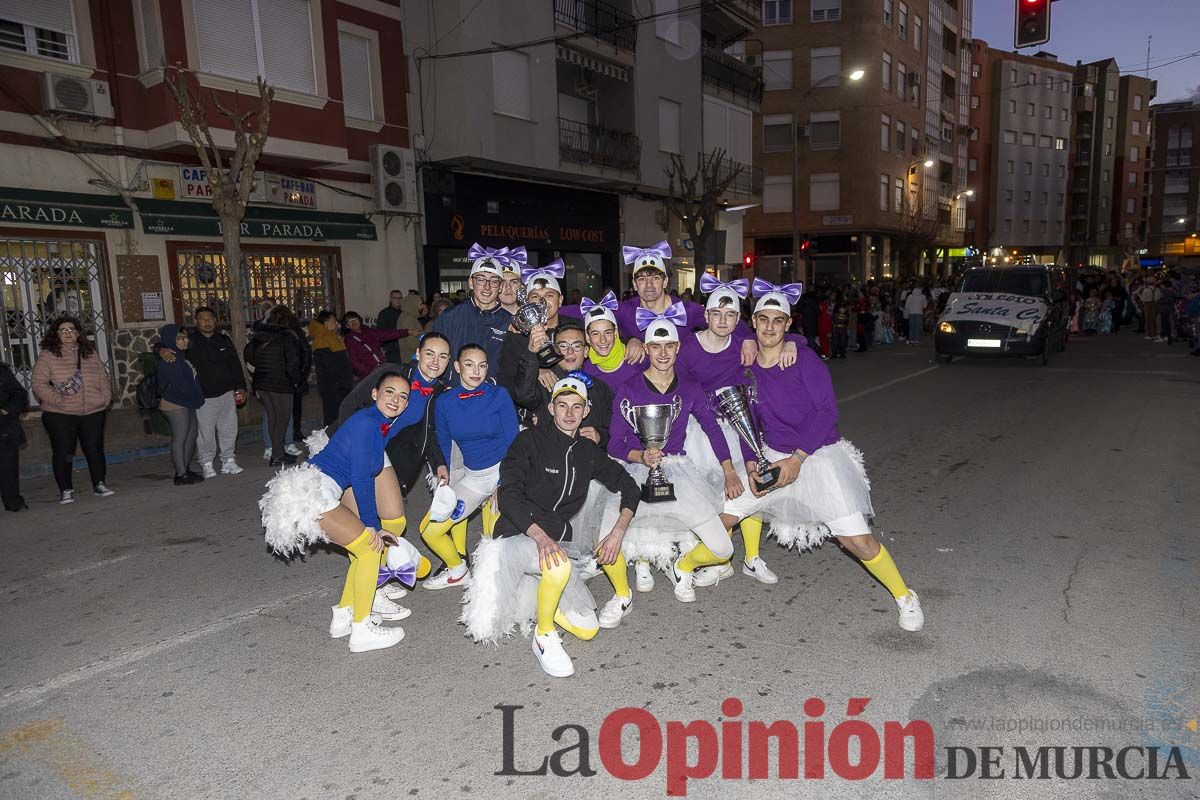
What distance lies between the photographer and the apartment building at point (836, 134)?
3809cm

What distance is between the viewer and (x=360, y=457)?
4.23m

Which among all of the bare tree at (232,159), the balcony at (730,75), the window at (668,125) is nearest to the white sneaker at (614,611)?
the bare tree at (232,159)

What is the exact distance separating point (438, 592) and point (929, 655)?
2935mm

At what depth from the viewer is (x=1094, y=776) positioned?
2.99 metres


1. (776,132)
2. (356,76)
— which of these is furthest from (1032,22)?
(776,132)

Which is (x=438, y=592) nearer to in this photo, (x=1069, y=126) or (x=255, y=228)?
(x=255, y=228)

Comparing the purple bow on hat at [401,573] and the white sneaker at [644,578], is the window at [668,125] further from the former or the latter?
the purple bow on hat at [401,573]

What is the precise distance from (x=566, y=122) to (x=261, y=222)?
9975 mm

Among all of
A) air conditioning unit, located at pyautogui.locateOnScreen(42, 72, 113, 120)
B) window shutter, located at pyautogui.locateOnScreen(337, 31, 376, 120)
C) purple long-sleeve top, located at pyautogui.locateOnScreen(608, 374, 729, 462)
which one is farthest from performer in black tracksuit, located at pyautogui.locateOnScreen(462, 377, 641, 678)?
window shutter, located at pyautogui.locateOnScreen(337, 31, 376, 120)

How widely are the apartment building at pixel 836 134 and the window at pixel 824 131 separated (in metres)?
0.05

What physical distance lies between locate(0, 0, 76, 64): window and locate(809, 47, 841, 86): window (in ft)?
111

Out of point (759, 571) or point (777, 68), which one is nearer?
point (759, 571)

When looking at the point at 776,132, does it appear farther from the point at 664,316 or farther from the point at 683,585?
the point at 683,585

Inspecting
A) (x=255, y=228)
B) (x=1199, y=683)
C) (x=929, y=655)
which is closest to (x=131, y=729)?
(x=929, y=655)
